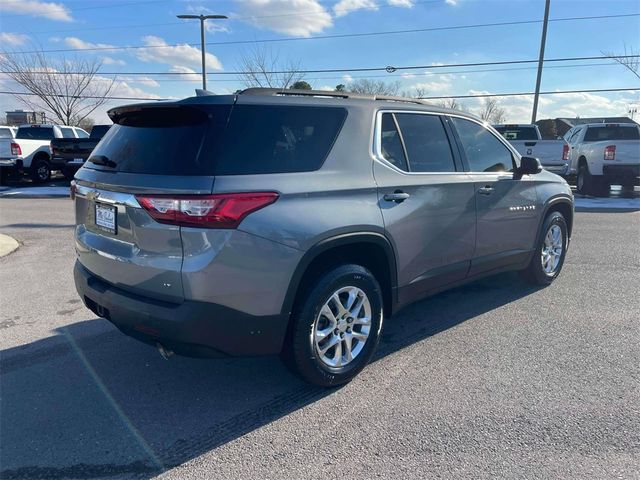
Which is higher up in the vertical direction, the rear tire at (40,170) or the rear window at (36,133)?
the rear window at (36,133)

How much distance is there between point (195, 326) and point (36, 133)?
18.5m

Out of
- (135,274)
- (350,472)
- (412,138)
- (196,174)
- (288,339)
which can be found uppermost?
(412,138)

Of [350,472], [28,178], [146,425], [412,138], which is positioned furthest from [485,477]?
[28,178]

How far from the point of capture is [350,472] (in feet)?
8.24

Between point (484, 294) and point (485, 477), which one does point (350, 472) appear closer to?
point (485, 477)

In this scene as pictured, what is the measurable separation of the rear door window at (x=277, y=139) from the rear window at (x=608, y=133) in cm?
1412

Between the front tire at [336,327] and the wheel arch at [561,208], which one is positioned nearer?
the front tire at [336,327]

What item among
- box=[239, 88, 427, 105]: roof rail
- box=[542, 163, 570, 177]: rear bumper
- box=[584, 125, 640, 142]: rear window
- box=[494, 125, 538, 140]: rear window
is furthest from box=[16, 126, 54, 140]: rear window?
box=[584, 125, 640, 142]: rear window

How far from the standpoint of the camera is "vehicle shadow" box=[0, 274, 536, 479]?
2.62 metres

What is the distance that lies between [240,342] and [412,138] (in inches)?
81.0

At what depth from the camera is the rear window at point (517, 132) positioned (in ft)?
49.5

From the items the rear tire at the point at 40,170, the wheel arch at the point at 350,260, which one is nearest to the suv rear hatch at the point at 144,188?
the wheel arch at the point at 350,260

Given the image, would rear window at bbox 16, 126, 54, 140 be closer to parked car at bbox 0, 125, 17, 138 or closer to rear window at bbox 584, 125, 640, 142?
parked car at bbox 0, 125, 17, 138

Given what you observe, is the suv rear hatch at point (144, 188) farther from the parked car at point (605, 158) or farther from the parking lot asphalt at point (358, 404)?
the parked car at point (605, 158)
